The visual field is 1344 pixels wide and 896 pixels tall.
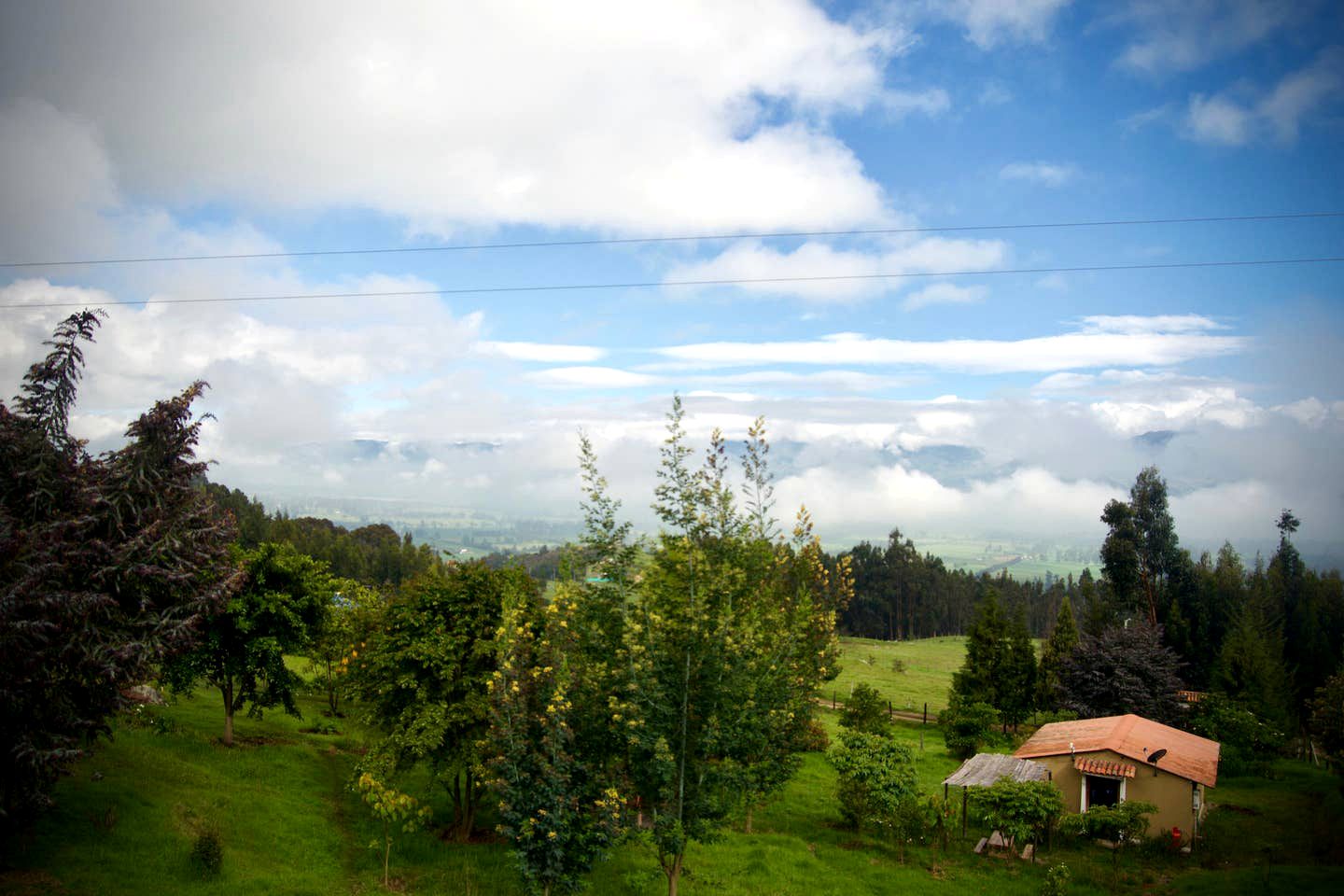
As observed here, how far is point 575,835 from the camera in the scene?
13.6 meters

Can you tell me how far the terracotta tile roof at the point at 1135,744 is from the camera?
27375 millimetres

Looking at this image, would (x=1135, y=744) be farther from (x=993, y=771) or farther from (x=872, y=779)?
(x=872, y=779)

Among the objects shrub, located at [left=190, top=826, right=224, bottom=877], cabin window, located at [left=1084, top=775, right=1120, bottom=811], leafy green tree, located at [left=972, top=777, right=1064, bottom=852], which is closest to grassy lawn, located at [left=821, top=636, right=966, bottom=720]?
cabin window, located at [left=1084, top=775, right=1120, bottom=811]

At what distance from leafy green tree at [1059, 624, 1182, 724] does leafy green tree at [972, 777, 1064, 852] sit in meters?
21.5

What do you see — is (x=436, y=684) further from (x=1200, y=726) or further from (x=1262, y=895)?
(x=1200, y=726)

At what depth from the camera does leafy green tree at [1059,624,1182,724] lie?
42.2 m

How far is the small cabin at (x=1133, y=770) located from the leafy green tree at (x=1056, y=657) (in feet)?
48.3

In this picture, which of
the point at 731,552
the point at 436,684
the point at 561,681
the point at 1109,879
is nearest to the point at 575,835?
the point at 561,681

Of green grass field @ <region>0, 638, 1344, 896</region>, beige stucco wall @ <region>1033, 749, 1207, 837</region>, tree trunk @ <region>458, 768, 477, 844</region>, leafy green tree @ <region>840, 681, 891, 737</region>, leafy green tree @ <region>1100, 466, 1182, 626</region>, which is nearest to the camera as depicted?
green grass field @ <region>0, 638, 1344, 896</region>

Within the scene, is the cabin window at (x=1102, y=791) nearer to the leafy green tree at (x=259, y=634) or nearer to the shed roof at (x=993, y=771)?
the shed roof at (x=993, y=771)

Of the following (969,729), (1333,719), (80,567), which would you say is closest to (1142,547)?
(969,729)

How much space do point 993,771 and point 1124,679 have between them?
68.3 feet

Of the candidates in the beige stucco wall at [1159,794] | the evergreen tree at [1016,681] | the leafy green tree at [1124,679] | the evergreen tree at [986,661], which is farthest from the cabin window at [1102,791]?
the evergreen tree at [986,661]

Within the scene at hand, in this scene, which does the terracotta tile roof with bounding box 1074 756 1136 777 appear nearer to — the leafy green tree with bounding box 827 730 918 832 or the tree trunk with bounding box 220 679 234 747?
the leafy green tree with bounding box 827 730 918 832
